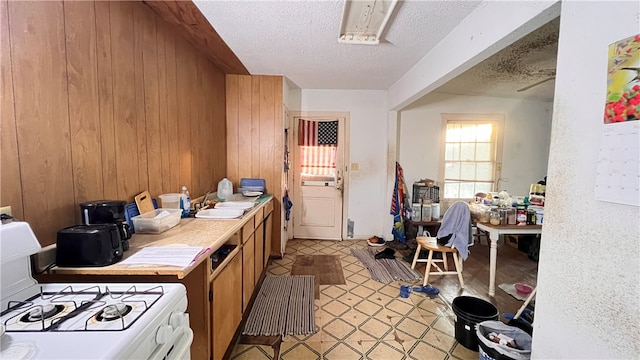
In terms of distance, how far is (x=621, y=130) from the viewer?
0.93 m

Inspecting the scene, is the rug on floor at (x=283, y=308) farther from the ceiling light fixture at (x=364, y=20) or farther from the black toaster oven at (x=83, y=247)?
the ceiling light fixture at (x=364, y=20)

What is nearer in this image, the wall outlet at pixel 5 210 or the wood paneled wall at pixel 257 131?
the wall outlet at pixel 5 210

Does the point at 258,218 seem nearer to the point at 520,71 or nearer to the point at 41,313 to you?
the point at 41,313

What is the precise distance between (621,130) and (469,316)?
59.5 inches

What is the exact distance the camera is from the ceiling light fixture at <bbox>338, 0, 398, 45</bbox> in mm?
1814

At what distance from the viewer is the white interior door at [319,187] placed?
170 inches

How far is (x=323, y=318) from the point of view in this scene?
2.30 m

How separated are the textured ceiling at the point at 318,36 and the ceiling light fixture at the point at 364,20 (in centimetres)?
7

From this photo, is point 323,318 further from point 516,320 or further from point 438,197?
point 438,197

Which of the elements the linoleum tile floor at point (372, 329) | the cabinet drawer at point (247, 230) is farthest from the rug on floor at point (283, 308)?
the cabinet drawer at point (247, 230)

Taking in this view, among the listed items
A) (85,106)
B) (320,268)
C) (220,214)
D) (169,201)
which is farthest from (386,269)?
(85,106)

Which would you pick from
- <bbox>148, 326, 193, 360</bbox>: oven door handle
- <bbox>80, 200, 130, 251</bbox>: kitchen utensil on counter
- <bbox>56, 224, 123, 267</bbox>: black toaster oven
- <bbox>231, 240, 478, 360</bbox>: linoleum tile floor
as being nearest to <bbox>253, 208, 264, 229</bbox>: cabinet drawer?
<bbox>231, 240, 478, 360</bbox>: linoleum tile floor

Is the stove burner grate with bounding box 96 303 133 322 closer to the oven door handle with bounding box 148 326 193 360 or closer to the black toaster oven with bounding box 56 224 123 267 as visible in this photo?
the oven door handle with bounding box 148 326 193 360

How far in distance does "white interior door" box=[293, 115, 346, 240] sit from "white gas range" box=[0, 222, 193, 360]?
3.39 meters
